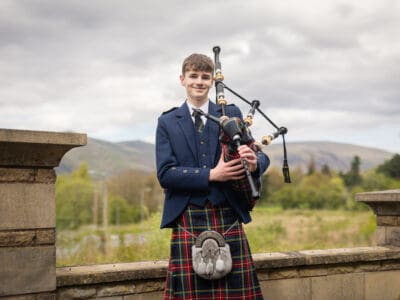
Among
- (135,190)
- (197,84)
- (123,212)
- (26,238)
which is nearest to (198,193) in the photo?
(197,84)

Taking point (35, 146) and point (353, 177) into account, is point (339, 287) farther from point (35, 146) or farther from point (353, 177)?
point (353, 177)

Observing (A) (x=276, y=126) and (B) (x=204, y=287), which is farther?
(A) (x=276, y=126)

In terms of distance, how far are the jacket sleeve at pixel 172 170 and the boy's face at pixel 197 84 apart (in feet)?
0.71

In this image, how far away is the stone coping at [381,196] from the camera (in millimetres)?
4504

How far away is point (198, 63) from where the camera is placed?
2.83m

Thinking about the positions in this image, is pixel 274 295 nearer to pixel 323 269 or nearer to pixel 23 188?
pixel 323 269

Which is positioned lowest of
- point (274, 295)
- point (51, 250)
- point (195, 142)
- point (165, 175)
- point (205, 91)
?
point (274, 295)

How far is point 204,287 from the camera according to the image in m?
2.77

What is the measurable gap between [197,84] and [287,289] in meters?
2.03

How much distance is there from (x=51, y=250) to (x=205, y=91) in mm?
1260

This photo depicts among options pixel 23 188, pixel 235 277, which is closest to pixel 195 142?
pixel 235 277

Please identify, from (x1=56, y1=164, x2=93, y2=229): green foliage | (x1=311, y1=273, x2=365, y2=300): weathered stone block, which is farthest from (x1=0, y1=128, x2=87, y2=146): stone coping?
(x1=56, y1=164, x2=93, y2=229): green foliage

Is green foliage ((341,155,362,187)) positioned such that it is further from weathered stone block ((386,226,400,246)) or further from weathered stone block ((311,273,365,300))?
weathered stone block ((311,273,365,300))

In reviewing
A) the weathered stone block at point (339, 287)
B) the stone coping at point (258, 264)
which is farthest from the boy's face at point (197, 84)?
the weathered stone block at point (339, 287)
